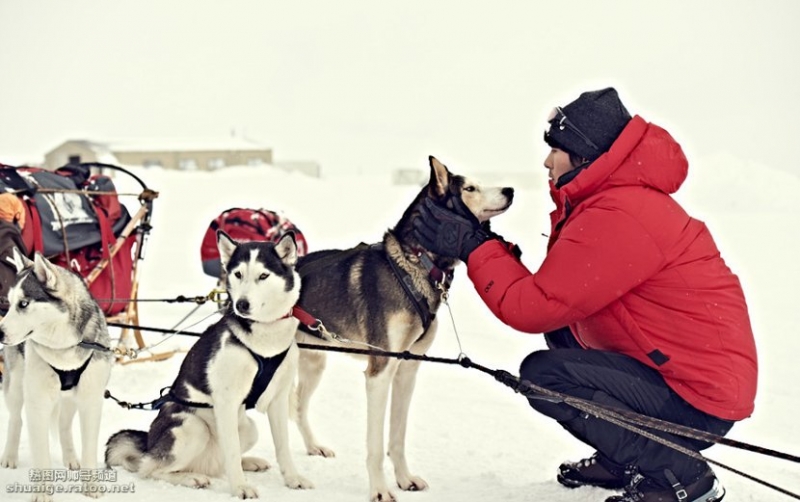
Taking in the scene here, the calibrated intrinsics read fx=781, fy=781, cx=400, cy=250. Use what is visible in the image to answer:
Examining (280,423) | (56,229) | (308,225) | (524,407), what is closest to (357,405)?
(524,407)

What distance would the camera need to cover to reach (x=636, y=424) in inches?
109

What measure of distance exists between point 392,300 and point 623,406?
1.04 metres

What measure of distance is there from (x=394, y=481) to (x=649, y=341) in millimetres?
1333

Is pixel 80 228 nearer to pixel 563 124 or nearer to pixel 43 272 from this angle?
pixel 43 272

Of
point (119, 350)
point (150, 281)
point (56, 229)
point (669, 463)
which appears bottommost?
point (150, 281)

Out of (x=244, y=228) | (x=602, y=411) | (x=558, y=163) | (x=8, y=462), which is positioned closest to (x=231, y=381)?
(x=8, y=462)

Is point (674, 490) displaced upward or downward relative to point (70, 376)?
downward

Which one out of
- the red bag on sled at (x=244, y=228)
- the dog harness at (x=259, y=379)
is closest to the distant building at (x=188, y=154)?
the red bag on sled at (x=244, y=228)

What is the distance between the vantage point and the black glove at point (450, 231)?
123 inches

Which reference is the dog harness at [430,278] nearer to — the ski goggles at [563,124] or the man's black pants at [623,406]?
the man's black pants at [623,406]

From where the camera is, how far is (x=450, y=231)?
3.16m

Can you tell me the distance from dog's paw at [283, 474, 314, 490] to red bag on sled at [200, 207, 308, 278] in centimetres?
202

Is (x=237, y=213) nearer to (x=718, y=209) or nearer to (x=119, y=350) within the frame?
(x=119, y=350)

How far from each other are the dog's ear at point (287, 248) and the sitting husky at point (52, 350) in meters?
0.77
